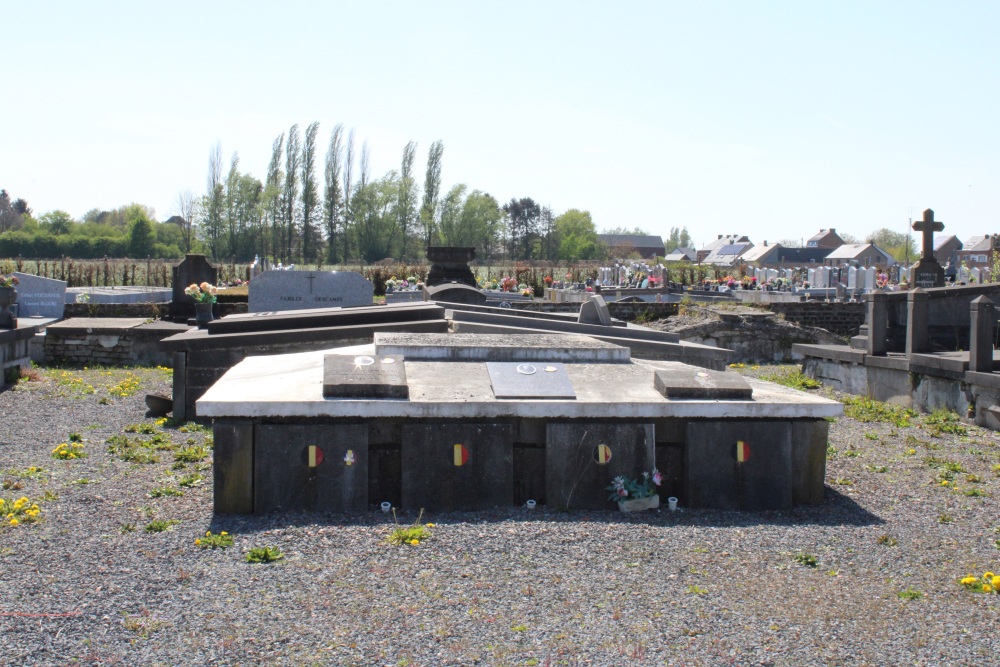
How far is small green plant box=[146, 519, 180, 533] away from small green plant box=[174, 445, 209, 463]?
1767 mm

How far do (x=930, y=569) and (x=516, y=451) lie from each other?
8.25 ft

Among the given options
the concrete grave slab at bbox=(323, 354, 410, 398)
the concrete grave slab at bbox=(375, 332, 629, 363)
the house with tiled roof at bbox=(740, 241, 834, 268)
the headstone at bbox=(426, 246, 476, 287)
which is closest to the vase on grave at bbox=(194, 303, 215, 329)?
the concrete grave slab at bbox=(375, 332, 629, 363)

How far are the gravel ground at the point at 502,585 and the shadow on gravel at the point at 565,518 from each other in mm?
26

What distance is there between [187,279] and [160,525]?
37.4 feet

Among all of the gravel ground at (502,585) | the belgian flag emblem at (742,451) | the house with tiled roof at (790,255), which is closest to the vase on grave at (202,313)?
the gravel ground at (502,585)

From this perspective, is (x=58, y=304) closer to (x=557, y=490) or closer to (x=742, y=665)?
(x=557, y=490)

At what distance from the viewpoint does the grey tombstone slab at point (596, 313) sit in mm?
10023

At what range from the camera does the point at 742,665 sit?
11.5ft

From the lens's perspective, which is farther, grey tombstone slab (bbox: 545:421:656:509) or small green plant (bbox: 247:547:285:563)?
grey tombstone slab (bbox: 545:421:656:509)

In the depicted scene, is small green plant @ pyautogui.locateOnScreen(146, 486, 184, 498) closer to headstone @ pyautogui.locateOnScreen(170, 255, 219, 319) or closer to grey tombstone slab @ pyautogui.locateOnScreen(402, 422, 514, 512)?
grey tombstone slab @ pyautogui.locateOnScreen(402, 422, 514, 512)

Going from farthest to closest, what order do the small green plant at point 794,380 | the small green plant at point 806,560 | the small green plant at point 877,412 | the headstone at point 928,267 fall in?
the headstone at point 928,267 < the small green plant at point 794,380 < the small green plant at point 877,412 < the small green plant at point 806,560

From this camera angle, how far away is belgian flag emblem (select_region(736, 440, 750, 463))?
600cm

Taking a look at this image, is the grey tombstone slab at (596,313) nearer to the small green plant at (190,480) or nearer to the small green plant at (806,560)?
the small green plant at (190,480)

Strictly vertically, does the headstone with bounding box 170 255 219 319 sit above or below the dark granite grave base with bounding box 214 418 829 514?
above
